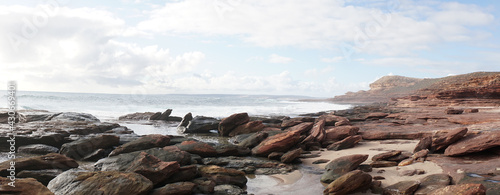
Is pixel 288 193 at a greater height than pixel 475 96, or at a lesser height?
lesser

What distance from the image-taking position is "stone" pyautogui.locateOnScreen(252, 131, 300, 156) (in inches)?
549

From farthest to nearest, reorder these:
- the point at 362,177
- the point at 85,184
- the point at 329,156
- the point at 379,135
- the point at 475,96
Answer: the point at 475,96, the point at 379,135, the point at 329,156, the point at 362,177, the point at 85,184

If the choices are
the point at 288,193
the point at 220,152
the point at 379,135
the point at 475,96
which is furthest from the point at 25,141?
the point at 475,96

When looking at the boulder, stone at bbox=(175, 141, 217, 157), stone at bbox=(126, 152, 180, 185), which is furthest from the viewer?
stone at bbox=(175, 141, 217, 157)

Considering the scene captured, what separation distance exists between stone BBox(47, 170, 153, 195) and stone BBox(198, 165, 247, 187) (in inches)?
88.6

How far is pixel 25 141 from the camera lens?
14836 mm

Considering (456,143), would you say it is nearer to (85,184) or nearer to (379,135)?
(379,135)

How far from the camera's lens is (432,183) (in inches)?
305

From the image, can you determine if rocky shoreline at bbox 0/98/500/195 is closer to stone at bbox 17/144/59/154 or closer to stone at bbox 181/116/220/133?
stone at bbox 17/144/59/154

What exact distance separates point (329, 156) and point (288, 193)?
5.15 meters

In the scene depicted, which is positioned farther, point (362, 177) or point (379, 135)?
point (379, 135)

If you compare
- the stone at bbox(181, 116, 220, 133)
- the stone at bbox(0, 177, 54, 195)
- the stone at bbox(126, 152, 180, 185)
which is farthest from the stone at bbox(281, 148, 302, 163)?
the stone at bbox(181, 116, 220, 133)

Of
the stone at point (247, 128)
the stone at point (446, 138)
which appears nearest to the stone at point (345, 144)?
the stone at point (446, 138)

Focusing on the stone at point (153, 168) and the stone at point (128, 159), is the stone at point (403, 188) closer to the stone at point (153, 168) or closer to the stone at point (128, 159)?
the stone at point (153, 168)
